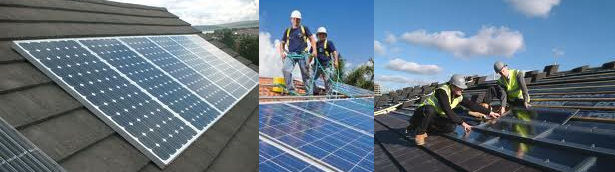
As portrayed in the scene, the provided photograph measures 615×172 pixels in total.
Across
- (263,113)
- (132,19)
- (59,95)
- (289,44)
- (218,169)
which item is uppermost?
(132,19)

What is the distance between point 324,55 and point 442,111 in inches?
75.9

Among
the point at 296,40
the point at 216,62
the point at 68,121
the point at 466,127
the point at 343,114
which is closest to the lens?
the point at 68,121

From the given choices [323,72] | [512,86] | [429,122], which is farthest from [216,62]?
[512,86]

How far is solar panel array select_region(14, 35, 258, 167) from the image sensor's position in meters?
4.20

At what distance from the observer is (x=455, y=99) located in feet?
21.5

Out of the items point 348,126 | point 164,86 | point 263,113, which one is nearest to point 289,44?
point 263,113

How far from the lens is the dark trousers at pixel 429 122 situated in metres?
6.23

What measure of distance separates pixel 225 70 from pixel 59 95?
537cm

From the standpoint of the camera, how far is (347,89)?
8.33m

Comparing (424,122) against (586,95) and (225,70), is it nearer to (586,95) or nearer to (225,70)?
(586,95)

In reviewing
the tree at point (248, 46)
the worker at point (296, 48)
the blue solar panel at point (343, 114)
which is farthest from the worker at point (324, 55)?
the tree at point (248, 46)

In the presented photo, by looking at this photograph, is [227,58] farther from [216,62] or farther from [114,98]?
[114,98]

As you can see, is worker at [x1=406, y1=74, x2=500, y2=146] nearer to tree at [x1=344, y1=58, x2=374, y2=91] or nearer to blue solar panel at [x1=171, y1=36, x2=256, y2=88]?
tree at [x1=344, y1=58, x2=374, y2=91]

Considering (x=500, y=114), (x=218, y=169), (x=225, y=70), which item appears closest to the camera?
(x=218, y=169)
